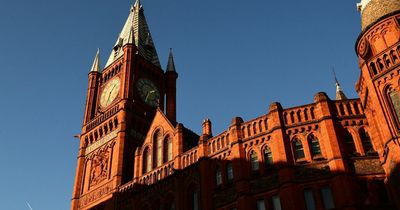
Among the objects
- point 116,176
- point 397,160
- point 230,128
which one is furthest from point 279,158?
point 116,176

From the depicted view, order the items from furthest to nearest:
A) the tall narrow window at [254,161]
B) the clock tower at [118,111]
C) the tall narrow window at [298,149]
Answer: the clock tower at [118,111] < the tall narrow window at [254,161] < the tall narrow window at [298,149]

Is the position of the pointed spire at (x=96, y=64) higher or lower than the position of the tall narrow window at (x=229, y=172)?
higher

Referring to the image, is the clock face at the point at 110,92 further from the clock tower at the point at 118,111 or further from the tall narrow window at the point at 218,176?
the tall narrow window at the point at 218,176

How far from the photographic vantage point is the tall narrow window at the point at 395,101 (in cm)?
3001

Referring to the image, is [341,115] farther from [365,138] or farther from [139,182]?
[139,182]

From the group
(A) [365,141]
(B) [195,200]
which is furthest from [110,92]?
(A) [365,141]

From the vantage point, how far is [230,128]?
37469mm

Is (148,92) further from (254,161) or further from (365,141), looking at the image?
(365,141)

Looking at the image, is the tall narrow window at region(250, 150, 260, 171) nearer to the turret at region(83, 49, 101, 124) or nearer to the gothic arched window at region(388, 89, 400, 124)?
the gothic arched window at region(388, 89, 400, 124)

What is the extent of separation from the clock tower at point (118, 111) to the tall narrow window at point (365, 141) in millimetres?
21907

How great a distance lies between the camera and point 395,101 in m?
30.4

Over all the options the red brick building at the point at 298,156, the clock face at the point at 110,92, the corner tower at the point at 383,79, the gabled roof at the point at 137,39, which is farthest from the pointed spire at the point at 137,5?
the corner tower at the point at 383,79

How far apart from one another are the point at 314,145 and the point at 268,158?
355 centimetres

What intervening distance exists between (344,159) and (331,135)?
203 centimetres
